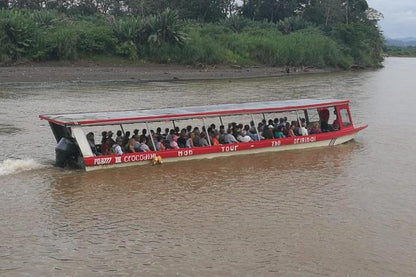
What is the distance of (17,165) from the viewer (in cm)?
1307

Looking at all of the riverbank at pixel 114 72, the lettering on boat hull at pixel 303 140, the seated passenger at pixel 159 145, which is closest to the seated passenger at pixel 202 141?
the seated passenger at pixel 159 145

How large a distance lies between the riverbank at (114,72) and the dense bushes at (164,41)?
2.97 feet

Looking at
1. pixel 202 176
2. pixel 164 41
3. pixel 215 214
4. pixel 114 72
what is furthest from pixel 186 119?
pixel 164 41

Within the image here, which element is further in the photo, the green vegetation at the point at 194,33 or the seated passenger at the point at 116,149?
the green vegetation at the point at 194,33

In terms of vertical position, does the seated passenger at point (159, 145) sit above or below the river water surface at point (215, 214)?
above

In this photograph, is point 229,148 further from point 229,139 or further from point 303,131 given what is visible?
point 303,131

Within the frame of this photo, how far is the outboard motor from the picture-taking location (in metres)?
12.9

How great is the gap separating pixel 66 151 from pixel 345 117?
30.2 ft

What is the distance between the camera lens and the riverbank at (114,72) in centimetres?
3200

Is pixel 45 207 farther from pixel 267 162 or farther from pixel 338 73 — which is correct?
pixel 338 73

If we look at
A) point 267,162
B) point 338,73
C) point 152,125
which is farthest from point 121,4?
point 267,162

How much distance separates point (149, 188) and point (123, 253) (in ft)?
11.9

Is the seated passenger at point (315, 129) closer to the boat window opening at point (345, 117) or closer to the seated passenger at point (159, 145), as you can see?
the boat window opening at point (345, 117)

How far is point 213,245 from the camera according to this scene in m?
8.96
